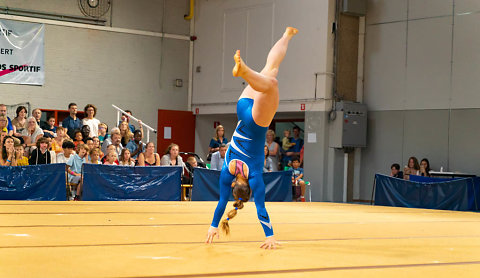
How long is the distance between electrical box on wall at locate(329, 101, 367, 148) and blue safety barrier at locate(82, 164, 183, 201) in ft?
18.6

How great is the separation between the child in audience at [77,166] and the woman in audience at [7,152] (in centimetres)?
93

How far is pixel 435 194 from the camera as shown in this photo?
11.3 m

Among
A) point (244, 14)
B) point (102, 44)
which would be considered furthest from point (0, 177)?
point (244, 14)

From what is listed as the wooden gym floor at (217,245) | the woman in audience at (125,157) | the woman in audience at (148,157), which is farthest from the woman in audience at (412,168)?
the woman in audience at (125,157)

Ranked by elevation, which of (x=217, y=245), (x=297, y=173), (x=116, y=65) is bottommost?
(x=217, y=245)

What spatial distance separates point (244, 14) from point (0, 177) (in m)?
9.36

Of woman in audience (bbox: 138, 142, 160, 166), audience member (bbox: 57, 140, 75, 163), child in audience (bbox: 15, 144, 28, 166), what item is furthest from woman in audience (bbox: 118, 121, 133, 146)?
child in audience (bbox: 15, 144, 28, 166)

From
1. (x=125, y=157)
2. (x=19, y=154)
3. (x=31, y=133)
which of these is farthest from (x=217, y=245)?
(x=31, y=133)

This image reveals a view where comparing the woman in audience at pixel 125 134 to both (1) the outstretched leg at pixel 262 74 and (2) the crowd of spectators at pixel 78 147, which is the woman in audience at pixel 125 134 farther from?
(1) the outstretched leg at pixel 262 74

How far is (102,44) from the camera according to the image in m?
16.6

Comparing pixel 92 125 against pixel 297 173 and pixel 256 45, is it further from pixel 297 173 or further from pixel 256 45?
pixel 256 45

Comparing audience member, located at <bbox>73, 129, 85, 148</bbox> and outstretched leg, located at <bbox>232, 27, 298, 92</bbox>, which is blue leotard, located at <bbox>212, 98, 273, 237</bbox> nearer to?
outstretched leg, located at <bbox>232, 27, 298, 92</bbox>

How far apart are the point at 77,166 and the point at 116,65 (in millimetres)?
6886

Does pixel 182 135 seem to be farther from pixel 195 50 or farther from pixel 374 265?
pixel 374 265
